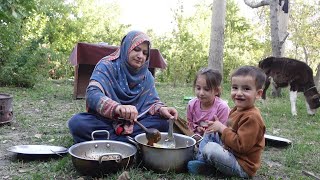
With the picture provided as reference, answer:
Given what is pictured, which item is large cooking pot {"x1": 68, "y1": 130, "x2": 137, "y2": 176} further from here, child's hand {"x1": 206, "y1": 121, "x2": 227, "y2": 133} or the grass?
child's hand {"x1": 206, "y1": 121, "x2": 227, "y2": 133}

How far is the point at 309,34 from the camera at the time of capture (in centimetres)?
1881

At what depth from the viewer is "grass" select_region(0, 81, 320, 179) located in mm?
2668

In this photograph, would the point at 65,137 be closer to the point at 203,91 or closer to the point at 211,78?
the point at 203,91

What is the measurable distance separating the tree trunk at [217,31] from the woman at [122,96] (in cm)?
652

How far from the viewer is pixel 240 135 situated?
2393mm

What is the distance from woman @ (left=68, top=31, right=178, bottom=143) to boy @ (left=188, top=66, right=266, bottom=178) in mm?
574

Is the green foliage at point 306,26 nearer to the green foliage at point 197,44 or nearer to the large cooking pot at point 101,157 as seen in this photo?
the green foliage at point 197,44

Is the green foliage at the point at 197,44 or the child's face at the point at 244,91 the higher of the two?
the green foliage at the point at 197,44

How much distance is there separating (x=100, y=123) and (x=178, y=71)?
10236 millimetres

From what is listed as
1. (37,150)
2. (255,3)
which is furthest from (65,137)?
(255,3)

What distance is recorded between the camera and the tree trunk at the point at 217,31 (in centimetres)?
958

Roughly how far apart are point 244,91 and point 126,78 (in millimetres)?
1152

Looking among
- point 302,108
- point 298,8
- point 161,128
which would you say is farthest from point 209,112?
point 298,8

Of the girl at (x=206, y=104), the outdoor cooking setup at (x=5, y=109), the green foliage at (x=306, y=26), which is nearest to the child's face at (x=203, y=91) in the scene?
the girl at (x=206, y=104)
